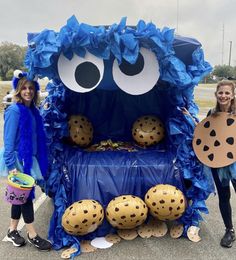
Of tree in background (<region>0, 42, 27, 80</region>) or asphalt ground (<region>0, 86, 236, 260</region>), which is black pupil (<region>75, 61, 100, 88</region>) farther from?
tree in background (<region>0, 42, 27, 80</region>)

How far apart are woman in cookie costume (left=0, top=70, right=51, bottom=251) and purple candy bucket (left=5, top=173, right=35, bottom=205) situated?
0.06 metres

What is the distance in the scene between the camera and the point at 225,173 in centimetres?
355

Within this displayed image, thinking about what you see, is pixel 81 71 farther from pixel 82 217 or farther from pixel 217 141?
pixel 217 141

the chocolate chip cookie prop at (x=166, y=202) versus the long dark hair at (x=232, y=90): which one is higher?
the long dark hair at (x=232, y=90)

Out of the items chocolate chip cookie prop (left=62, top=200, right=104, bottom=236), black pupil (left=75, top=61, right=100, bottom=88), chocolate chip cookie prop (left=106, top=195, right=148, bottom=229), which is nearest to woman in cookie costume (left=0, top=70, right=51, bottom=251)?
chocolate chip cookie prop (left=62, top=200, right=104, bottom=236)

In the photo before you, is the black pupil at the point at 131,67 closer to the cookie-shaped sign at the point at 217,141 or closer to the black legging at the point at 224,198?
the cookie-shaped sign at the point at 217,141

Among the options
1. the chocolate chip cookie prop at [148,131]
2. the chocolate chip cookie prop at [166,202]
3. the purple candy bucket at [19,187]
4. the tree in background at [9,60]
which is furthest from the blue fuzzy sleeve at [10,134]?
the tree in background at [9,60]

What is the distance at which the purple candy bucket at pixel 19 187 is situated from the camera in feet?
11.0

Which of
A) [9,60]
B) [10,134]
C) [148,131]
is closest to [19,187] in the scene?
[10,134]

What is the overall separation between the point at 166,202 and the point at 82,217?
2.81 feet

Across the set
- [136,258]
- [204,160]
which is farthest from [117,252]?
[204,160]

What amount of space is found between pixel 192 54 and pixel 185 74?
297 mm

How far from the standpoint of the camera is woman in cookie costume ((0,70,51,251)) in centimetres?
333

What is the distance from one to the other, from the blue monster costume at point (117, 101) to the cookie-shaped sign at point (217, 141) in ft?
0.57
